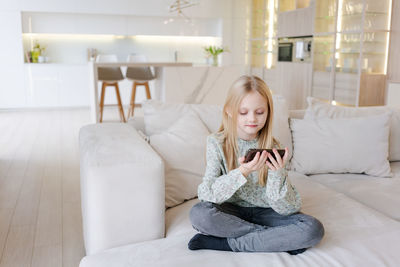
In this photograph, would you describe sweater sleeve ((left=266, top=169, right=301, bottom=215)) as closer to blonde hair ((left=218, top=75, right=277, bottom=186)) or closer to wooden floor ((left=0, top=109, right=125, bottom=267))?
blonde hair ((left=218, top=75, right=277, bottom=186))

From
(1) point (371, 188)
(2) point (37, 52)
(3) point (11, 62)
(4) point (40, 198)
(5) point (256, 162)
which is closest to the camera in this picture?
(5) point (256, 162)

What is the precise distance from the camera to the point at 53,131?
5.32m

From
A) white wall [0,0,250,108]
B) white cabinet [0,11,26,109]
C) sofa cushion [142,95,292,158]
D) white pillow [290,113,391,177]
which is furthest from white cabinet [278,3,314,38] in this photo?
white cabinet [0,11,26,109]

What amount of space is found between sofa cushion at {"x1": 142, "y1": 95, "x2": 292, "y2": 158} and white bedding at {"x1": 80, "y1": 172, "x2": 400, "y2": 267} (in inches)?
23.0

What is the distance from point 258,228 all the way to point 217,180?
228 mm

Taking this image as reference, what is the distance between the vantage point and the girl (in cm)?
139

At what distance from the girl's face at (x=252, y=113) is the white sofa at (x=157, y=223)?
1.14 feet

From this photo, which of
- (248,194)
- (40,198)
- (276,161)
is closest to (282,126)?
(248,194)

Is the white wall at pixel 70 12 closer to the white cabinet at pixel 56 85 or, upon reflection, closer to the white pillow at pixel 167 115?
the white cabinet at pixel 56 85

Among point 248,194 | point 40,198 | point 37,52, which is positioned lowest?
point 40,198

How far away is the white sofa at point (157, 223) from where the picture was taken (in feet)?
4.42

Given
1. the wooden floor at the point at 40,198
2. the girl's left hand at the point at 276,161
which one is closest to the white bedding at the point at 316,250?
the girl's left hand at the point at 276,161

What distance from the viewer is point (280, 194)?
4.79 ft

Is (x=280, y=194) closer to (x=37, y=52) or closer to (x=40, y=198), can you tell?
(x=40, y=198)
